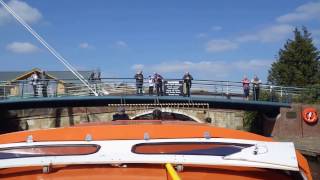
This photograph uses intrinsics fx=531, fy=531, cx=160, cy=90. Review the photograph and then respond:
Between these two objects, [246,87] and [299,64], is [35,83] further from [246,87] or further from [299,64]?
[299,64]

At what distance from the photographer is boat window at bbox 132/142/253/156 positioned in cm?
262

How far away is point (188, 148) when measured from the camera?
2684mm

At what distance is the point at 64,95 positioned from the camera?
3291 cm

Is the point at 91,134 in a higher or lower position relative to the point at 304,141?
higher

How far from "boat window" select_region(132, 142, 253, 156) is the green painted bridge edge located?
1057 inches

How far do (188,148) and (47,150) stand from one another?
2.40ft

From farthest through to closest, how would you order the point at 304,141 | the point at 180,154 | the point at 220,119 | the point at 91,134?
1. the point at 220,119
2. the point at 304,141
3. the point at 91,134
4. the point at 180,154

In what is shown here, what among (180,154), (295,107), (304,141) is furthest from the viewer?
(295,107)

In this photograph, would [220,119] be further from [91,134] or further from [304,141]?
[91,134]

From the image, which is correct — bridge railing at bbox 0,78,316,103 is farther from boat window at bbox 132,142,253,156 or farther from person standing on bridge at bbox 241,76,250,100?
boat window at bbox 132,142,253,156

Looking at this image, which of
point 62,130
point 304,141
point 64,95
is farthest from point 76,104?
point 62,130

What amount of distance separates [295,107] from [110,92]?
11388mm

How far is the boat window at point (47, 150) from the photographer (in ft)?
8.89

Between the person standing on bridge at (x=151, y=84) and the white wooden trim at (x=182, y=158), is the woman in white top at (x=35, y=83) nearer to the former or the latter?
the person standing on bridge at (x=151, y=84)
